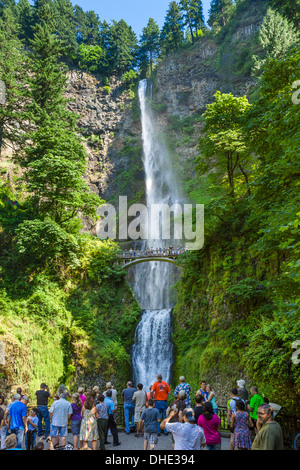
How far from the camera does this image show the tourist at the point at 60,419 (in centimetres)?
783

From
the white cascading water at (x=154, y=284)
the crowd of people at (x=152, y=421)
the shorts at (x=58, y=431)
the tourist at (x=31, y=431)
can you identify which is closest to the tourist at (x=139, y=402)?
the crowd of people at (x=152, y=421)

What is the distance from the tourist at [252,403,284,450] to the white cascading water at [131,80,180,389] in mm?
17549

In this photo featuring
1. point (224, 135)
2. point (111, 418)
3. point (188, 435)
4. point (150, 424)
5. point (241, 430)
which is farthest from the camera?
point (224, 135)

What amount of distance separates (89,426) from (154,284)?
97.5ft

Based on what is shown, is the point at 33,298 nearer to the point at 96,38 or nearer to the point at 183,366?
the point at 183,366

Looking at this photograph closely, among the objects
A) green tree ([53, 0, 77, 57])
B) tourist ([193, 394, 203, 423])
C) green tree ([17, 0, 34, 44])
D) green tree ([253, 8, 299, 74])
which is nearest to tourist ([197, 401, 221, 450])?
tourist ([193, 394, 203, 423])

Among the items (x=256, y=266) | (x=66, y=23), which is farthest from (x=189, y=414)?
(x=66, y=23)

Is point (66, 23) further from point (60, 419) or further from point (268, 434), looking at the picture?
point (268, 434)

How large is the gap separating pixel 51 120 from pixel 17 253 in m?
11.3

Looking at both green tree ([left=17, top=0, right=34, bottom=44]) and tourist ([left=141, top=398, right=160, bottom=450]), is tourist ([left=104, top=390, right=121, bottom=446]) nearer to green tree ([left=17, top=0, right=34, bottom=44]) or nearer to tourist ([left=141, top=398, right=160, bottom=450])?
tourist ([left=141, top=398, right=160, bottom=450])

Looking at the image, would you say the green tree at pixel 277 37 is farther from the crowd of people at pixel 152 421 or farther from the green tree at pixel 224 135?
the crowd of people at pixel 152 421

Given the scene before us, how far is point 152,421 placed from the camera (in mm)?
7082

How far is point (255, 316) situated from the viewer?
14.9 meters
